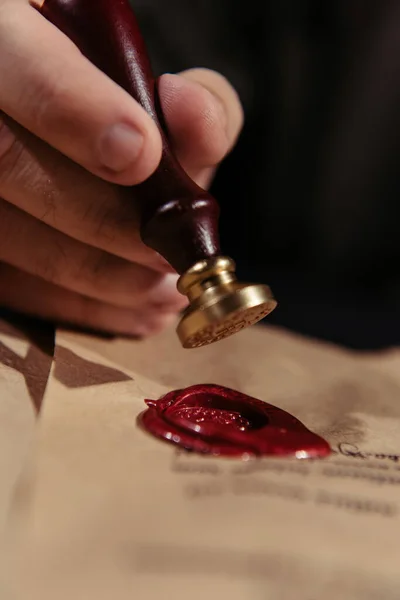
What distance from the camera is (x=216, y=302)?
0.45 metres

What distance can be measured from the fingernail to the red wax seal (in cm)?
18

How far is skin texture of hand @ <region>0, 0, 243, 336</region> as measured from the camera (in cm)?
47

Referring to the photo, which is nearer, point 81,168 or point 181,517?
point 181,517

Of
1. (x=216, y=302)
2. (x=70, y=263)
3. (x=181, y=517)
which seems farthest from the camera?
(x=70, y=263)

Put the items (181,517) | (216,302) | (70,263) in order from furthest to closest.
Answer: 1. (70,263)
2. (216,302)
3. (181,517)

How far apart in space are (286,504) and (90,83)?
31cm

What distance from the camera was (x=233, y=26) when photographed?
121 cm

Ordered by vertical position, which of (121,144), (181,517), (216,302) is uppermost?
(121,144)

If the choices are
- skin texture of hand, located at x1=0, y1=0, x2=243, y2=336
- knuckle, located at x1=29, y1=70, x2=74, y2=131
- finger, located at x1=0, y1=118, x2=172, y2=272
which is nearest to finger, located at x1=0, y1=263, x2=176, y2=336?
skin texture of hand, located at x1=0, y1=0, x2=243, y2=336

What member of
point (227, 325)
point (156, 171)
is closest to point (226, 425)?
point (227, 325)

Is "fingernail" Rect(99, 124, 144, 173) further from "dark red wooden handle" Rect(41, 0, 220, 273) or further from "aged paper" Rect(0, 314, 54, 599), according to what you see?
"aged paper" Rect(0, 314, 54, 599)

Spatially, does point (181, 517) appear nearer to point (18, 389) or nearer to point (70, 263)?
point (18, 389)

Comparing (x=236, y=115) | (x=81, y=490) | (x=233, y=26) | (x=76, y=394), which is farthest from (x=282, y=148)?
(x=81, y=490)

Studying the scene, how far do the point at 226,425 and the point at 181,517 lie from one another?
0.15m
